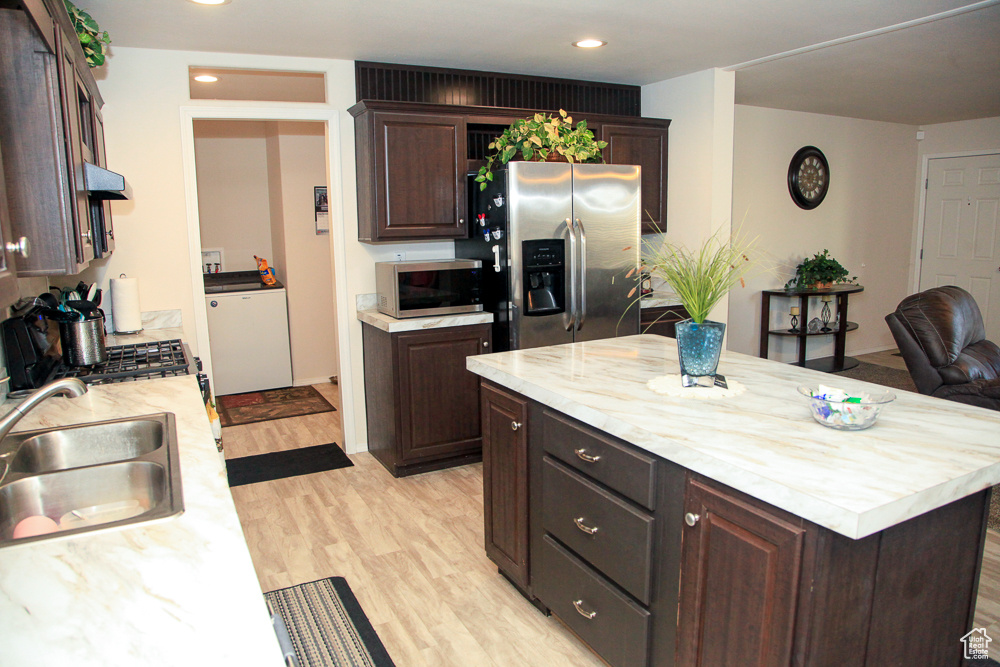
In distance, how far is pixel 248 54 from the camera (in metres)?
3.78

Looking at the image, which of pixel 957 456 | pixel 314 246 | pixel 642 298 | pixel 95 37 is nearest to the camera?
pixel 957 456

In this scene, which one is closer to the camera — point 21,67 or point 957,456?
point 957,456

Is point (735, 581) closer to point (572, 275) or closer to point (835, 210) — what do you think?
point (572, 275)

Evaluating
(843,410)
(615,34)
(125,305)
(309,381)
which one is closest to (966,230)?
(615,34)

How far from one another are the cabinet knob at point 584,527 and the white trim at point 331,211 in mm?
2488

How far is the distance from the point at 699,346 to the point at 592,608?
34.5 inches

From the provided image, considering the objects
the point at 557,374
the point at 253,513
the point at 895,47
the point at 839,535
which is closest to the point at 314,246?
the point at 253,513

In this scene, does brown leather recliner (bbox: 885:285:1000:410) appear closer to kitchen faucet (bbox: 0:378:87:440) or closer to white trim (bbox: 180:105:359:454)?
white trim (bbox: 180:105:359:454)

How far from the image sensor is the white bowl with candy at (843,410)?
65.3 inches

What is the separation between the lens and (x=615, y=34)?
11.5 feet

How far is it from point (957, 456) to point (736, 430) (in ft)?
1.54

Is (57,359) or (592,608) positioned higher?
(57,359)

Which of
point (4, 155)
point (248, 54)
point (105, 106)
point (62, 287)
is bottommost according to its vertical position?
point (62, 287)

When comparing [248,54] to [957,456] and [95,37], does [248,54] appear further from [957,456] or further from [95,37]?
[957,456]
